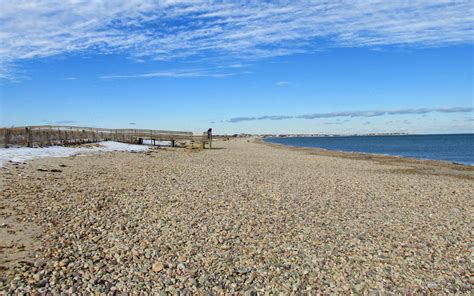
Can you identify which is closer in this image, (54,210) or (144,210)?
(54,210)

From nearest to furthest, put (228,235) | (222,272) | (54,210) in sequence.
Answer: (222,272)
(228,235)
(54,210)

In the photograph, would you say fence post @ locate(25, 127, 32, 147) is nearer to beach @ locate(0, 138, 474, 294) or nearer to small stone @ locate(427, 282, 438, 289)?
beach @ locate(0, 138, 474, 294)

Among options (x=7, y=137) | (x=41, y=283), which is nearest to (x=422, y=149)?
(x=7, y=137)

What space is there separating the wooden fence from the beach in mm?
12248

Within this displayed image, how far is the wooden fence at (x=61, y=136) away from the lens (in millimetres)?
25344

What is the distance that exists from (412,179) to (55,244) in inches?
720

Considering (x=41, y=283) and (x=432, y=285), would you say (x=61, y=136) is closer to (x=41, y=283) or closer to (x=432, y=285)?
(x=41, y=283)

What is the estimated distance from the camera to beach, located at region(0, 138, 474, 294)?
6.25m

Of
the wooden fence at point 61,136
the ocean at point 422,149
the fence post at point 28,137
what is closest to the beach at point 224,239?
the wooden fence at point 61,136

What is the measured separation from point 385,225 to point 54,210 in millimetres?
8889

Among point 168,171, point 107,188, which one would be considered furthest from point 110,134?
point 107,188

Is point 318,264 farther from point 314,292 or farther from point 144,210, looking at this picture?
point 144,210

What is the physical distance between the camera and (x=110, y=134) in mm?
44719

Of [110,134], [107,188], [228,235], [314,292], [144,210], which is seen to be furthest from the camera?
[110,134]
